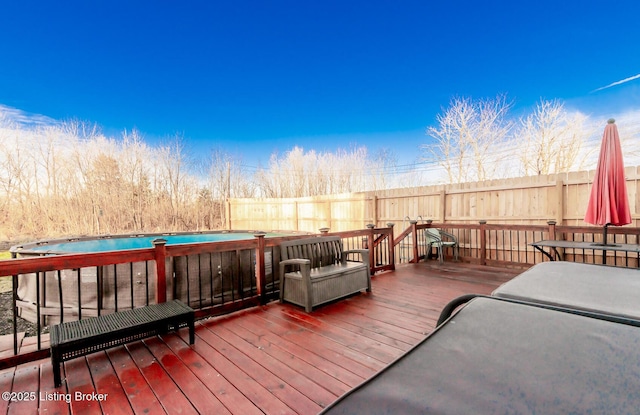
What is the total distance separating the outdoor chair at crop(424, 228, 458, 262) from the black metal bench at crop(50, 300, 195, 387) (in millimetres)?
5364

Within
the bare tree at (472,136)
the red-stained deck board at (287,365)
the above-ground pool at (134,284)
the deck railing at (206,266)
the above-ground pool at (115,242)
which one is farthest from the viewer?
the bare tree at (472,136)

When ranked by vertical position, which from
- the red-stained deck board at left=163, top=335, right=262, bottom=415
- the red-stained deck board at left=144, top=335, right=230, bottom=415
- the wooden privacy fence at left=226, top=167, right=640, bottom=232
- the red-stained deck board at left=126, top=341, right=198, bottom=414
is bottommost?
the red-stained deck board at left=163, top=335, right=262, bottom=415

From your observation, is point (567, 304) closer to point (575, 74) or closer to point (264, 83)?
point (575, 74)

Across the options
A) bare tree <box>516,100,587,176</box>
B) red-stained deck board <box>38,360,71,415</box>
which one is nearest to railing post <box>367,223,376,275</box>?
red-stained deck board <box>38,360,71,415</box>

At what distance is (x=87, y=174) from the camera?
11812 millimetres

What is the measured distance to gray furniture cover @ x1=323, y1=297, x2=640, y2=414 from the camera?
2.12 feet

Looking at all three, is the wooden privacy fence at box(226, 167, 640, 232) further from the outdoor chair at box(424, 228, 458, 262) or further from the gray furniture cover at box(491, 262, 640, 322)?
the gray furniture cover at box(491, 262, 640, 322)

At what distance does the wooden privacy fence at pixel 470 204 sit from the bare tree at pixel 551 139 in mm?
6552

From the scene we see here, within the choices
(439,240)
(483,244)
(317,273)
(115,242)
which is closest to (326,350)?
(317,273)

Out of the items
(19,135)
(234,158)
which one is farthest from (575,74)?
(19,135)

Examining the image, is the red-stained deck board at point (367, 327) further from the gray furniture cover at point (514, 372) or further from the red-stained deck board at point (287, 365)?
the gray furniture cover at point (514, 372)

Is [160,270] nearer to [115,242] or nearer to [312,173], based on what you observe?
[115,242]

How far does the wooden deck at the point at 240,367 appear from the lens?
1.85m

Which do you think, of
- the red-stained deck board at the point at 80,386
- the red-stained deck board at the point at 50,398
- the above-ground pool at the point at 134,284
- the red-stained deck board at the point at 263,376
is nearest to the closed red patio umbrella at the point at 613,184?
the red-stained deck board at the point at 263,376
